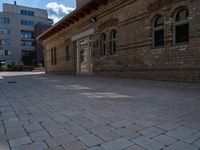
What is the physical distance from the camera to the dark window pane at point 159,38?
9.17m

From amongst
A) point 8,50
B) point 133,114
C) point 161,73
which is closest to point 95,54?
point 161,73

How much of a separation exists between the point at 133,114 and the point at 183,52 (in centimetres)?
534

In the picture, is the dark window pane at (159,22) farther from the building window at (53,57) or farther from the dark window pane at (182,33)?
the building window at (53,57)

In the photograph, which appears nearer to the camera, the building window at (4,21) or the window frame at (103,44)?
the window frame at (103,44)

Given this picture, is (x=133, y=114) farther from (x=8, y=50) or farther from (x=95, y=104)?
(x=8, y=50)

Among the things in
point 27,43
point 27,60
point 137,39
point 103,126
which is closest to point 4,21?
point 27,43

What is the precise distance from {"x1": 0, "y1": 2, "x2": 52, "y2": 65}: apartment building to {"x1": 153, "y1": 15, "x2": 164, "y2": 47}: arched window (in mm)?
46624

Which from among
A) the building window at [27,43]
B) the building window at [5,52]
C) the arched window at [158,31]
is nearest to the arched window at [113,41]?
the arched window at [158,31]

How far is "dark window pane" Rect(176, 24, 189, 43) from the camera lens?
26.6 ft

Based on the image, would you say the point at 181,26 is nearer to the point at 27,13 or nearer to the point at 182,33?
the point at 182,33

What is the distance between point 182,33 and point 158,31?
1261 millimetres

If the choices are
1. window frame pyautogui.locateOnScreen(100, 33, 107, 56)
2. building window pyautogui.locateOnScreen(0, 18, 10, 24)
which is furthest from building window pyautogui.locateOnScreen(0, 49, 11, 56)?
window frame pyautogui.locateOnScreen(100, 33, 107, 56)

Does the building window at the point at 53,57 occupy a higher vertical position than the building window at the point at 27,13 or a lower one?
lower

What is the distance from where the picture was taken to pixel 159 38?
30.6 feet
